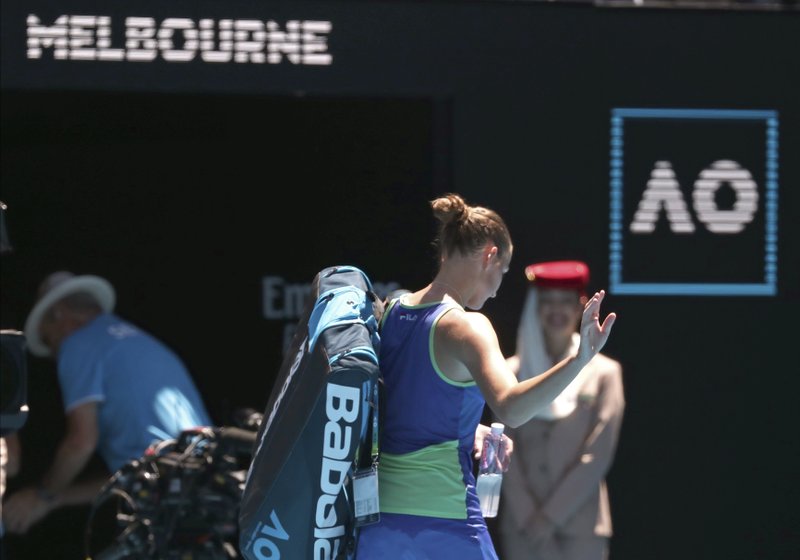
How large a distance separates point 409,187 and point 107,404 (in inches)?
67.7

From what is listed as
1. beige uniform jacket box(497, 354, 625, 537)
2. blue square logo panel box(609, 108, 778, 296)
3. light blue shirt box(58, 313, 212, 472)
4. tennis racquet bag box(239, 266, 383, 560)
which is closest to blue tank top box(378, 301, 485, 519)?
tennis racquet bag box(239, 266, 383, 560)

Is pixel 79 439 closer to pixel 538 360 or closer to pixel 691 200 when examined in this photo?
pixel 538 360

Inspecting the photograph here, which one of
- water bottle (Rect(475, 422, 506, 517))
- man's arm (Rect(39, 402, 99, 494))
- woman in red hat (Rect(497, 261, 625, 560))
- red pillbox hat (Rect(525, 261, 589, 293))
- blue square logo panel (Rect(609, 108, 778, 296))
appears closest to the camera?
water bottle (Rect(475, 422, 506, 517))

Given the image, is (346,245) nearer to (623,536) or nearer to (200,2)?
(200,2)

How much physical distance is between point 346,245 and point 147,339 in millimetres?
1128

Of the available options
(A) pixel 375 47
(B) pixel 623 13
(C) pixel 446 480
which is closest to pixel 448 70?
(A) pixel 375 47

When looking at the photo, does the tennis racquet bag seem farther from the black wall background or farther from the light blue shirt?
the black wall background

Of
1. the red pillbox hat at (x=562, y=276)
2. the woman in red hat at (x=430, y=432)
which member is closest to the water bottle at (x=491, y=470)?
the woman in red hat at (x=430, y=432)

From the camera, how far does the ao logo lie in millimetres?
6457

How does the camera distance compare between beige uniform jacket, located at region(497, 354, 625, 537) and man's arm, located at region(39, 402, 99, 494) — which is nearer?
beige uniform jacket, located at region(497, 354, 625, 537)

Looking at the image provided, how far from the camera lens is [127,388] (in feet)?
19.8

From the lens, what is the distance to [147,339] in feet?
20.4

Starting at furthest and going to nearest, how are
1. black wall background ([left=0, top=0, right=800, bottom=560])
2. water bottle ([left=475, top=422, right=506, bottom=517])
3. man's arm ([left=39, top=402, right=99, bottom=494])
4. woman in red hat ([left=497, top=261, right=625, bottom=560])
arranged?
black wall background ([left=0, top=0, right=800, bottom=560])
man's arm ([left=39, top=402, right=99, bottom=494])
woman in red hat ([left=497, top=261, right=625, bottom=560])
water bottle ([left=475, top=422, right=506, bottom=517])

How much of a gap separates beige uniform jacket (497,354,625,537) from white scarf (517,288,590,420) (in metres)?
0.03
